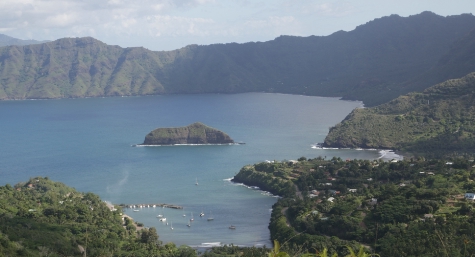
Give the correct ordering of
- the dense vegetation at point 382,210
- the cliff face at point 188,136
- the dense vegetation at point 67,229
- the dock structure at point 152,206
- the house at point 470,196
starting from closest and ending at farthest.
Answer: the dense vegetation at point 67,229 < the dense vegetation at point 382,210 < the house at point 470,196 < the dock structure at point 152,206 < the cliff face at point 188,136

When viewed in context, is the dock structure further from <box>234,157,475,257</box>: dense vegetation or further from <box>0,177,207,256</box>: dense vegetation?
<box>234,157,475,257</box>: dense vegetation

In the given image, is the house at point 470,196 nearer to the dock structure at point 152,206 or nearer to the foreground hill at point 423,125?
the dock structure at point 152,206

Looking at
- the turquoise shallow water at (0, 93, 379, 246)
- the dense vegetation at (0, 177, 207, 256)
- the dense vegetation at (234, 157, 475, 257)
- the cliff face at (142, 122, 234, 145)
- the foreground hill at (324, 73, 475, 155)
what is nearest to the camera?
the dense vegetation at (0, 177, 207, 256)

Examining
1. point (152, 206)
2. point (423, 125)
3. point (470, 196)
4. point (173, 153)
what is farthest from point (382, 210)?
point (173, 153)

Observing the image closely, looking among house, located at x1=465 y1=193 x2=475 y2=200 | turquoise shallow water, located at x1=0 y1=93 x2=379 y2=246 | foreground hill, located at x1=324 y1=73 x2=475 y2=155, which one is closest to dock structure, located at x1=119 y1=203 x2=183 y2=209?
turquoise shallow water, located at x1=0 y1=93 x2=379 y2=246

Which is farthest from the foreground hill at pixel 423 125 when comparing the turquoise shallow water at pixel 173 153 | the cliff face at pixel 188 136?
the cliff face at pixel 188 136

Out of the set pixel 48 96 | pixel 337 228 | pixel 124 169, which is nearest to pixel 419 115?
pixel 124 169
